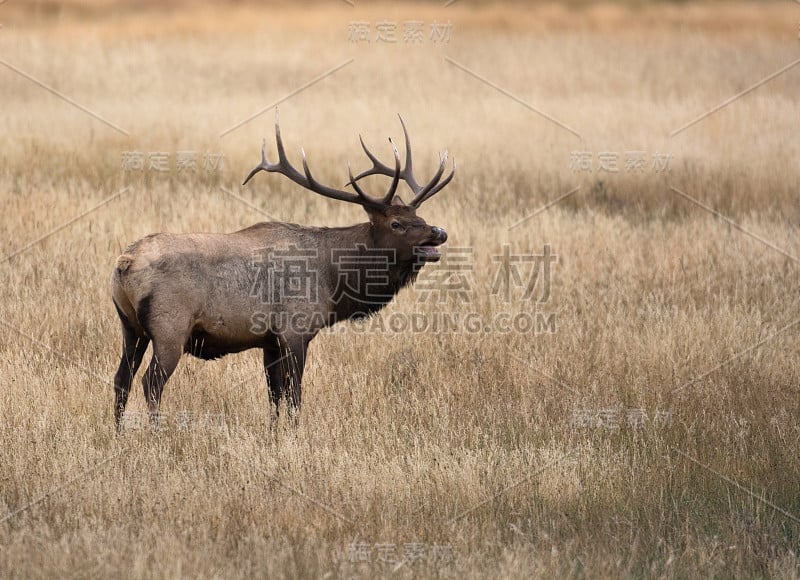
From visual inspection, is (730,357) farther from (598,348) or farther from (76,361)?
(76,361)

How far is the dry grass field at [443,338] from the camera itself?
6254mm

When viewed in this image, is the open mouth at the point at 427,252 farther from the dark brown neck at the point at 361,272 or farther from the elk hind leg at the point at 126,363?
the elk hind leg at the point at 126,363

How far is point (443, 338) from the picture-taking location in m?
9.80

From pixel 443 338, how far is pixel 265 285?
8.57ft

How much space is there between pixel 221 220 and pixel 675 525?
7.24 metres

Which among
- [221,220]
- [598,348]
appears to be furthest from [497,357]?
[221,220]

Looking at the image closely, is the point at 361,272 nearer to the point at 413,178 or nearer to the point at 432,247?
the point at 432,247

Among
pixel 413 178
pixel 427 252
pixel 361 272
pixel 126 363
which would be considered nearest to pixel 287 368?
pixel 361 272

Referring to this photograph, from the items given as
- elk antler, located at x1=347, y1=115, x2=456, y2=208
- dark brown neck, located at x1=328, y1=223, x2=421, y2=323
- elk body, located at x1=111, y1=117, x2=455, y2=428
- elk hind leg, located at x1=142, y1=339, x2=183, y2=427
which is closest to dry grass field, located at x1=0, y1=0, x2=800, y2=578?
elk hind leg, located at x1=142, y1=339, x2=183, y2=427

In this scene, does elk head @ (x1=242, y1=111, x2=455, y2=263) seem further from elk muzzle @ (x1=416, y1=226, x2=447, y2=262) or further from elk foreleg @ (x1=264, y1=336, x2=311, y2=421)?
elk foreleg @ (x1=264, y1=336, x2=311, y2=421)

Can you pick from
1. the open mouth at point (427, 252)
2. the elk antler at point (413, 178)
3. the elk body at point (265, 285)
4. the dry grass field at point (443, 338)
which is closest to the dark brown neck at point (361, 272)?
the elk body at point (265, 285)

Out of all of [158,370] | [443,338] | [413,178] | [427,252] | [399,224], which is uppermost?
[413,178]

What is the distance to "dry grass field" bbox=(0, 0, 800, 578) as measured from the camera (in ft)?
20.5

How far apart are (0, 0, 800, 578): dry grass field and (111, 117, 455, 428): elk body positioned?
0.52 meters
